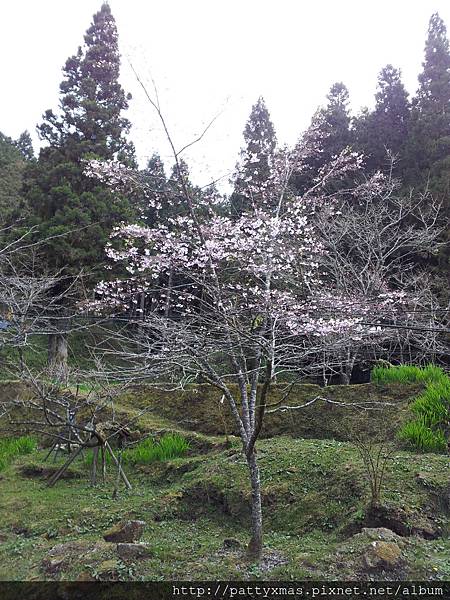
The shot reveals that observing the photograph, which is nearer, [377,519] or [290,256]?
[377,519]

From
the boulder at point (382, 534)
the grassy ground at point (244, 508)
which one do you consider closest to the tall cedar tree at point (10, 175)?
the grassy ground at point (244, 508)

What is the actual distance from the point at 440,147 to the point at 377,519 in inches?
397

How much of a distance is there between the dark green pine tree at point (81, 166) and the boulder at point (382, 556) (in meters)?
7.57

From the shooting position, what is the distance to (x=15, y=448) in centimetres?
581

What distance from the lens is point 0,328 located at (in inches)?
201

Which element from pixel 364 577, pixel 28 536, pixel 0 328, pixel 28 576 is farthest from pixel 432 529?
pixel 0 328

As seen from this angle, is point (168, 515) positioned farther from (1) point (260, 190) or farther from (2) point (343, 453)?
(1) point (260, 190)

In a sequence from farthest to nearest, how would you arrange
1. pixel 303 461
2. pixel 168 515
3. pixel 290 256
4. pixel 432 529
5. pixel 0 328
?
pixel 290 256 < pixel 0 328 < pixel 303 461 < pixel 168 515 < pixel 432 529

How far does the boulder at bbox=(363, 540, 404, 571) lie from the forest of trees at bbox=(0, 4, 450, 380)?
18.6ft

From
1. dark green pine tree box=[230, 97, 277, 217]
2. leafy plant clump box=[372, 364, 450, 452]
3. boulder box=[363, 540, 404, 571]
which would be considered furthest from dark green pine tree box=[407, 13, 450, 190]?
boulder box=[363, 540, 404, 571]

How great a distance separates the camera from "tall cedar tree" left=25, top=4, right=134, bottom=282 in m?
9.66

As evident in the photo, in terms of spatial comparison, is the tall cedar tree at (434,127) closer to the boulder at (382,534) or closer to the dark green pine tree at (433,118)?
the dark green pine tree at (433,118)

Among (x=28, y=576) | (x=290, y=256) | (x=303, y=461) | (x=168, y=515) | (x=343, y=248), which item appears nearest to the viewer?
(x=28, y=576)

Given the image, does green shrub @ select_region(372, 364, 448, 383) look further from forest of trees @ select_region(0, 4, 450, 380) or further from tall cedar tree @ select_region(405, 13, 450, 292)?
tall cedar tree @ select_region(405, 13, 450, 292)
